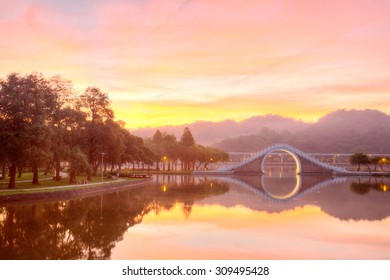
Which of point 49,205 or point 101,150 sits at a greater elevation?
point 101,150

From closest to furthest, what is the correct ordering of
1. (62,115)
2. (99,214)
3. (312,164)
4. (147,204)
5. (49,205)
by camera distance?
1. (99,214)
2. (49,205)
3. (147,204)
4. (62,115)
5. (312,164)

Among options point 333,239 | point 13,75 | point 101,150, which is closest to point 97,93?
point 101,150

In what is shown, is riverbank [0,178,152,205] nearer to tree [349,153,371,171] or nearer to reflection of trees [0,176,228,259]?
reflection of trees [0,176,228,259]

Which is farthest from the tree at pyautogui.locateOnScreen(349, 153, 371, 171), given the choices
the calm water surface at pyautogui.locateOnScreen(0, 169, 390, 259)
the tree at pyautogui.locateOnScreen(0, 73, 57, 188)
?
the tree at pyautogui.locateOnScreen(0, 73, 57, 188)

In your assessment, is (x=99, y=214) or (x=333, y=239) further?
(x=99, y=214)

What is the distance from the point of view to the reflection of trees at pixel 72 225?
→ 20672 mm

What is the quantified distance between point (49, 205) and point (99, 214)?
6.32 metres

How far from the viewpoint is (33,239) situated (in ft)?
75.9

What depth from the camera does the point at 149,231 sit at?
84.7 ft

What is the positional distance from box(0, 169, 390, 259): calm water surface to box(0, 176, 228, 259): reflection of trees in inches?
2.0

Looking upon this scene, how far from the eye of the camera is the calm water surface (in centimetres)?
2058

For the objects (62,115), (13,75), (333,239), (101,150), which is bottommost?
(333,239)
